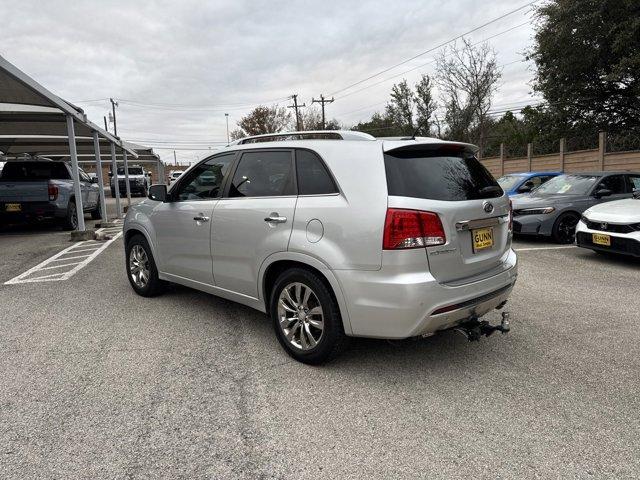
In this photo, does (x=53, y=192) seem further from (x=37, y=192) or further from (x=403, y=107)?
(x=403, y=107)

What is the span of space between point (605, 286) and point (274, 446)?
4.99 m

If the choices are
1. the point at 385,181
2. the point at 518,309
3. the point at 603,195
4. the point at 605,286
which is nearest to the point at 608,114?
the point at 603,195

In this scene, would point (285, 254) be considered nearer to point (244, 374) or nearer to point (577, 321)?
point (244, 374)

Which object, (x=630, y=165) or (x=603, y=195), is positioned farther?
(x=630, y=165)

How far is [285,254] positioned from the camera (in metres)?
3.41

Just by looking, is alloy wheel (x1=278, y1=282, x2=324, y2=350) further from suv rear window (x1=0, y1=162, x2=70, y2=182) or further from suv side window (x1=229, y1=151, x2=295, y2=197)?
suv rear window (x1=0, y1=162, x2=70, y2=182)

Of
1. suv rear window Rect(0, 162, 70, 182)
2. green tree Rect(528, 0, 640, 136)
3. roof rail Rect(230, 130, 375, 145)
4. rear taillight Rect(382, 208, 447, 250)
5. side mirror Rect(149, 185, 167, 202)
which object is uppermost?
green tree Rect(528, 0, 640, 136)

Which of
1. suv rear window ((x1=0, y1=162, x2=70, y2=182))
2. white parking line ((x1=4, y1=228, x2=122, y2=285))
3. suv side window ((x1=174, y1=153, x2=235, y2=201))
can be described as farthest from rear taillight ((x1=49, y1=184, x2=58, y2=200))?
suv side window ((x1=174, y1=153, x2=235, y2=201))

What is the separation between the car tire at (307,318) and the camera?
3229mm

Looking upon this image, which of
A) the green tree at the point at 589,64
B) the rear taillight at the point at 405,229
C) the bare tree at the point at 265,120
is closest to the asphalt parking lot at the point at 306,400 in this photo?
the rear taillight at the point at 405,229

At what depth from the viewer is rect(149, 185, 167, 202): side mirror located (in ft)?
15.8

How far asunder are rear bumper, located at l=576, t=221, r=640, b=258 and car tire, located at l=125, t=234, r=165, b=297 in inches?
244

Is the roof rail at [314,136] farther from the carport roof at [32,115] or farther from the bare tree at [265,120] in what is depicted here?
the bare tree at [265,120]

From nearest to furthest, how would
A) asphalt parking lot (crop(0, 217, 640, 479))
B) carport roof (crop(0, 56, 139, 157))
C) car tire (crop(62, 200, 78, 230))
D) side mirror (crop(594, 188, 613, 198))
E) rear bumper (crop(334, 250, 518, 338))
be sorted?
asphalt parking lot (crop(0, 217, 640, 479)) → rear bumper (crop(334, 250, 518, 338)) → carport roof (crop(0, 56, 139, 157)) → side mirror (crop(594, 188, 613, 198)) → car tire (crop(62, 200, 78, 230))
